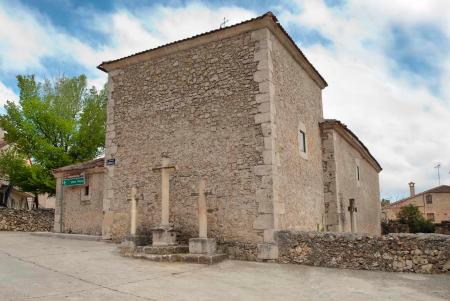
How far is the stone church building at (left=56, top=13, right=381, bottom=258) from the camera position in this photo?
916cm

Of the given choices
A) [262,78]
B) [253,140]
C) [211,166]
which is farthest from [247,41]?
[211,166]

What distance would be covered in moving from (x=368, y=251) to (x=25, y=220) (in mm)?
16116

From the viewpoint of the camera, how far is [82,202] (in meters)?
13.2

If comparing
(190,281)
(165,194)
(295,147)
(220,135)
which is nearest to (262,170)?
(220,135)

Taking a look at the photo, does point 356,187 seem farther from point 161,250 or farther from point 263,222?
point 161,250

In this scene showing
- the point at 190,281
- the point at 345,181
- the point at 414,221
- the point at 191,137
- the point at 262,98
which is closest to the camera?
the point at 190,281

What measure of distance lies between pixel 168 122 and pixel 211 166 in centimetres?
196

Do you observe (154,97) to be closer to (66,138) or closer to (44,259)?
(44,259)

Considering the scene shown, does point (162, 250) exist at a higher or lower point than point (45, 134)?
lower

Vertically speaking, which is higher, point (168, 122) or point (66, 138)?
point (66, 138)

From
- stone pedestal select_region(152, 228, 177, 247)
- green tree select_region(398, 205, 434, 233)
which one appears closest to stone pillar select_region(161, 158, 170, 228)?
stone pedestal select_region(152, 228, 177, 247)

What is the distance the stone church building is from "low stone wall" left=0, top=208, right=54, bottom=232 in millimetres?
8604

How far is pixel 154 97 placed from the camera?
1107 cm

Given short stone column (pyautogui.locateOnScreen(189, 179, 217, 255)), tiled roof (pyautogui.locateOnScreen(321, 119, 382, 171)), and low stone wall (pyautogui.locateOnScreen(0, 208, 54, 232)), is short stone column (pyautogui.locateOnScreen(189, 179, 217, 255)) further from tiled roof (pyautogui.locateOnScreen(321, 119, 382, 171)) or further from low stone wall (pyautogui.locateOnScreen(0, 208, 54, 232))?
low stone wall (pyautogui.locateOnScreen(0, 208, 54, 232))
